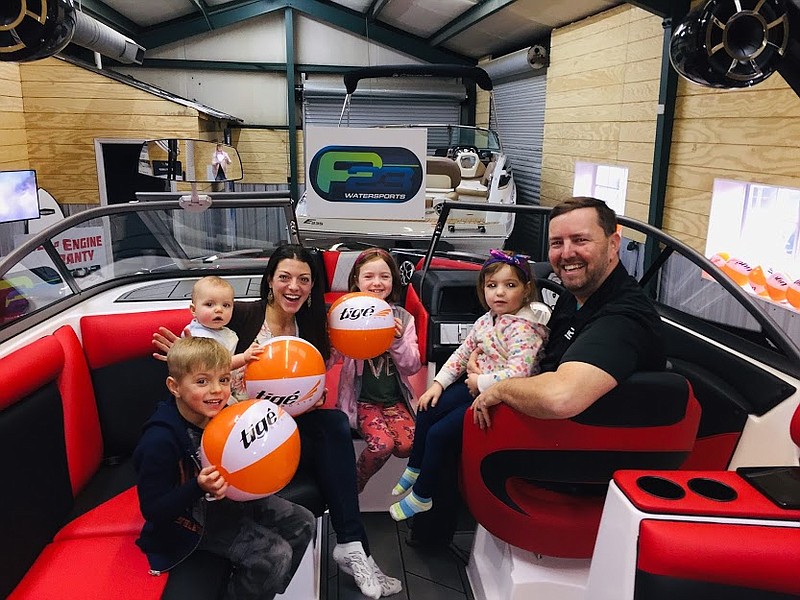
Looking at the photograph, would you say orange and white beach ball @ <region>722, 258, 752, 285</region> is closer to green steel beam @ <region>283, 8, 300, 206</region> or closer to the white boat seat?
the white boat seat

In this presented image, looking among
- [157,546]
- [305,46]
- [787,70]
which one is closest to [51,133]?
[305,46]

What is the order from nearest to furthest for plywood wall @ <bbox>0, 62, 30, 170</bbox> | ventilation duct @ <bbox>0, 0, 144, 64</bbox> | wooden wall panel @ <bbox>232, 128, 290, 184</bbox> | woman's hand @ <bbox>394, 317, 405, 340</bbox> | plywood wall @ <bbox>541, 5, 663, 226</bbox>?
woman's hand @ <bbox>394, 317, 405, 340</bbox>
ventilation duct @ <bbox>0, 0, 144, 64</bbox>
plywood wall @ <bbox>541, 5, 663, 226</bbox>
plywood wall @ <bbox>0, 62, 30, 170</bbox>
wooden wall panel @ <bbox>232, 128, 290, 184</bbox>

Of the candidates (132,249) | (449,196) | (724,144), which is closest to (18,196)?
(132,249)

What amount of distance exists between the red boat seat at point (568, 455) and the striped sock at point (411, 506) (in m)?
0.28

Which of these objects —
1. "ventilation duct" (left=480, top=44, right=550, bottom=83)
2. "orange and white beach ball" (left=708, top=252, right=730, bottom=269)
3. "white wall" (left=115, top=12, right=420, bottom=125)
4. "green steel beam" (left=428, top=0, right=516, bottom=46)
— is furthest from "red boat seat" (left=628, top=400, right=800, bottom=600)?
"white wall" (left=115, top=12, right=420, bottom=125)

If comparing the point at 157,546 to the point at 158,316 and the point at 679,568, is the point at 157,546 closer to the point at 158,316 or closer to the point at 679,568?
the point at 158,316

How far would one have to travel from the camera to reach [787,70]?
2.08m

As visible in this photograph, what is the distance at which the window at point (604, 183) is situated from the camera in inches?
228

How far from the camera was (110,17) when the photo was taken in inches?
340

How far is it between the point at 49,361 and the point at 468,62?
1032cm

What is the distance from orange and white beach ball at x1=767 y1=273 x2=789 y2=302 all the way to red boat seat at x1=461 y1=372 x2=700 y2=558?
267 centimetres

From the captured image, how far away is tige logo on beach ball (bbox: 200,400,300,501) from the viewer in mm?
1588

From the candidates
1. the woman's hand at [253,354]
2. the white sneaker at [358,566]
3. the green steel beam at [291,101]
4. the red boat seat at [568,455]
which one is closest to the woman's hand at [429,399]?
the red boat seat at [568,455]

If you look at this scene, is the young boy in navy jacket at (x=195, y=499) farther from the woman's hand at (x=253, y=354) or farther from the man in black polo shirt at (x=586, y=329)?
the man in black polo shirt at (x=586, y=329)
